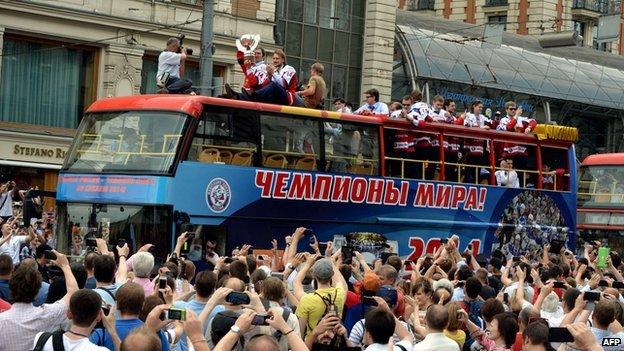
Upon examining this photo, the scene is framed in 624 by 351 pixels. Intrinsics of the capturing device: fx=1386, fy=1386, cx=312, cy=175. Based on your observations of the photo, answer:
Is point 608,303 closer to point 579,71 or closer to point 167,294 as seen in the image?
point 167,294

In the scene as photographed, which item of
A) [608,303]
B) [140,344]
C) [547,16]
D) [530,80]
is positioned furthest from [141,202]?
[547,16]

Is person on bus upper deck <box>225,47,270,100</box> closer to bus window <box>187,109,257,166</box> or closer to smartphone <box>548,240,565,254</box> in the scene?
bus window <box>187,109,257,166</box>

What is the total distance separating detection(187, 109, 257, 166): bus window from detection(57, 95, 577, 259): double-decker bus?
15 millimetres

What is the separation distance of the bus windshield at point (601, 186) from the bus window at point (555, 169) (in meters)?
5.94

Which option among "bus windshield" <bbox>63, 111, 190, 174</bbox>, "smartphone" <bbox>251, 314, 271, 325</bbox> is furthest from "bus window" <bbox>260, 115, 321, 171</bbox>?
"smartphone" <bbox>251, 314, 271, 325</bbox>

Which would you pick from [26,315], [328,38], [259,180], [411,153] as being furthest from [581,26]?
[26,315]

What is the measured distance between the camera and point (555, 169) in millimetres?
25922

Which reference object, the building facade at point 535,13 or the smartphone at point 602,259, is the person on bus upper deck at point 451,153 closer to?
the smartphone at point 602,259

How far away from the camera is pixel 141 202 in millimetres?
19469

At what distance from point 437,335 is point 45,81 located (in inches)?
1022

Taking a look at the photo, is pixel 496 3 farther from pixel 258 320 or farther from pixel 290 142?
pixel 258 320

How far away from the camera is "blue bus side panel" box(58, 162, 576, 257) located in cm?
1969

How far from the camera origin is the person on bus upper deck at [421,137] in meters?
22.8

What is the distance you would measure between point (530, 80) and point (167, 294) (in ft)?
135
